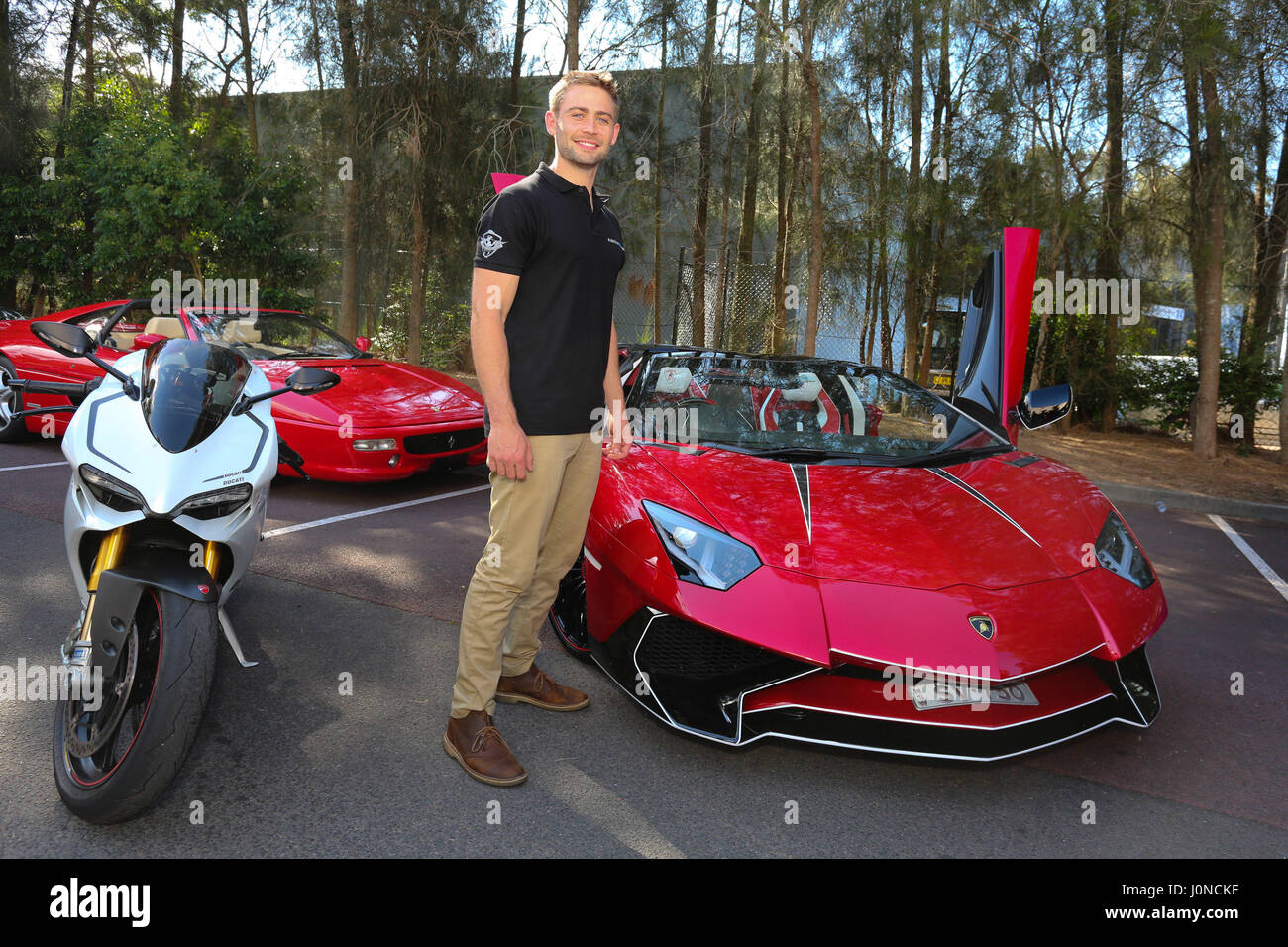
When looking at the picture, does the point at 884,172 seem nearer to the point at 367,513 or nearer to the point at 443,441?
the point at 443,441

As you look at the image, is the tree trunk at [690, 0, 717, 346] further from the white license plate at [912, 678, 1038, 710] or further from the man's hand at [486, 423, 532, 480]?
the white license plate at [912, 678, 1038, 710]

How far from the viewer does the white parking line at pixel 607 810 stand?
2.27 m

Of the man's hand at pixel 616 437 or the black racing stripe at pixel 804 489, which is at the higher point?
the man's hand at pixel 616 437

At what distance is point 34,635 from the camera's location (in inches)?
132

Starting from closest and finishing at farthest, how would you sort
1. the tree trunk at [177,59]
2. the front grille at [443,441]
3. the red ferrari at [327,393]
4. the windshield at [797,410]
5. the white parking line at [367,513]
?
the windshield at [797,410] → the white parking line at [367,513] → the red ferrari at [327,393] → the front grille at [443,441] → the tree trunk at [177,59]

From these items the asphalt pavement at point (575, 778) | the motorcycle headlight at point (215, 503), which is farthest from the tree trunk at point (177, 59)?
the motorcycle headlight at point (215, 503)

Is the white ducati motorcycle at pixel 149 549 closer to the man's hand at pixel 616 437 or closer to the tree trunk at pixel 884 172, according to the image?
the man's hand at pixel 616 437

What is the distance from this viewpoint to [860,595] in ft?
Result: 8.29

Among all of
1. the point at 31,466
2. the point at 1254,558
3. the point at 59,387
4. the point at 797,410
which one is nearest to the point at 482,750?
the point at 59,387

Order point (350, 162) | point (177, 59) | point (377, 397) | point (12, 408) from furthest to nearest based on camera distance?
point (177, 59), point (350, 162), point (12, 408), point (377, 397)

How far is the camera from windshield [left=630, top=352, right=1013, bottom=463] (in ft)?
12.0

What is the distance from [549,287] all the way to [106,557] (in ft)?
4.67

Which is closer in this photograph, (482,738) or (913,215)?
(482,738)
